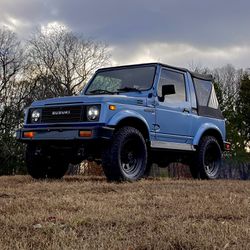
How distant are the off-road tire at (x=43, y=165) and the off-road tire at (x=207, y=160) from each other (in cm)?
277

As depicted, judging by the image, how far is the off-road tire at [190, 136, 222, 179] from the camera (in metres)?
10.8

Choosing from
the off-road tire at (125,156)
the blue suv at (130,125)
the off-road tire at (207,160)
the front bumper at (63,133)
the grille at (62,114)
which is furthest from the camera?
the off-road tire at (207,160)

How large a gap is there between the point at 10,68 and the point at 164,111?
1342 inches

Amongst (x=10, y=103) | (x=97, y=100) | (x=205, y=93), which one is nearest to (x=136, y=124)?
(x=97, y=100)

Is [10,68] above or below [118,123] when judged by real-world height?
above

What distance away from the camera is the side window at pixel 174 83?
9938mm

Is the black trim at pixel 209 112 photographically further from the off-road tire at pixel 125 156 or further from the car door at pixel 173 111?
the off-road tire at pixel 125 156

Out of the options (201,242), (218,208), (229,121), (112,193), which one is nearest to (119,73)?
(112,193)

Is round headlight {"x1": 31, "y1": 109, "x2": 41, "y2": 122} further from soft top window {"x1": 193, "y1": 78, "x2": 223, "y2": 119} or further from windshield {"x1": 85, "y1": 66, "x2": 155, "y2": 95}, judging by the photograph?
soft top window {"x1": 193, "y1": 78, "x2": 223, "y2": 119}

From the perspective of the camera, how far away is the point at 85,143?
853 cm

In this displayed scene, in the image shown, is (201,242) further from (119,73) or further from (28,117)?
(119,73)

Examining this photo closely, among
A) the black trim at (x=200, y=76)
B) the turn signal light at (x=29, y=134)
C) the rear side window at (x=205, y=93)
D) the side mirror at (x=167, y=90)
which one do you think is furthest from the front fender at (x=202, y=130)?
the turn signal light at (x=29, y=134)

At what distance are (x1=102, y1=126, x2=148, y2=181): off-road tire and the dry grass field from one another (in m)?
1.78

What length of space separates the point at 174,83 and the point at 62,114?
2.71 m
